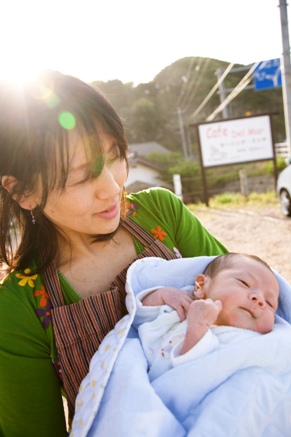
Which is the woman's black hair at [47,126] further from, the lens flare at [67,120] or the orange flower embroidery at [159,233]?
the orange flower embroidery at [159,233]

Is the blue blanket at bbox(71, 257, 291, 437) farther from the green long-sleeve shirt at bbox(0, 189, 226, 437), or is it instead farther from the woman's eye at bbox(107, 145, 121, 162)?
the woman's eye at bbox(107, 145, 121, 162)

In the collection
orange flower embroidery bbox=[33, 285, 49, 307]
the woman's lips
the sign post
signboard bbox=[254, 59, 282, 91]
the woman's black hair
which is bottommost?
the sign post

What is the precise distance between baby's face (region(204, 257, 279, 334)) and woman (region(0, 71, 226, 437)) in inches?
12.5

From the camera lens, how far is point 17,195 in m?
1.63

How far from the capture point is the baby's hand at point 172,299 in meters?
1.58

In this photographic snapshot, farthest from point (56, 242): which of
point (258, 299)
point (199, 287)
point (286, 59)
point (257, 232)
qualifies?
point (286, 59)

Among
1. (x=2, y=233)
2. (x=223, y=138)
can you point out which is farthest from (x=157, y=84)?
(x=2, y=233)

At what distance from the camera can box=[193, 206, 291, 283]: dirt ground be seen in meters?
6.63

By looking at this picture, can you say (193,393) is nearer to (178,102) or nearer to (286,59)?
(286,59)

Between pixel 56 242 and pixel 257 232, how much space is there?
7174 millimetres

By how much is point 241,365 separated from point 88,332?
0.55 m

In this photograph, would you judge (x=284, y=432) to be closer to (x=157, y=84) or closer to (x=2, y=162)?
(x=2, y=162)

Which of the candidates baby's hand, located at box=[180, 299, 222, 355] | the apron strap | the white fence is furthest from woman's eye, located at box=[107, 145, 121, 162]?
the white fence

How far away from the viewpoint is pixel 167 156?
117ft
